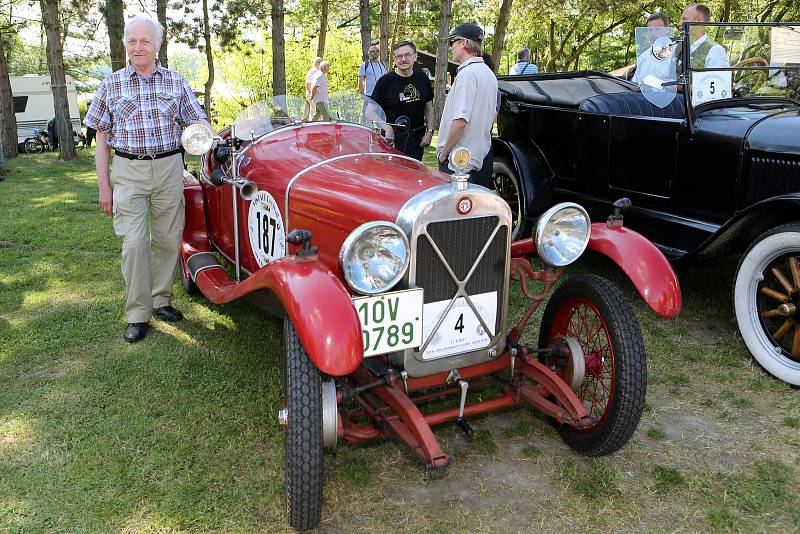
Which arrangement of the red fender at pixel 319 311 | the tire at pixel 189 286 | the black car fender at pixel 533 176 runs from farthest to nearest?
1. the black car fender at pixel 533 176
2. the tire at pixel 189 286
3. the red fender at pixel 319 311

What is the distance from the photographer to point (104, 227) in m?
6.93

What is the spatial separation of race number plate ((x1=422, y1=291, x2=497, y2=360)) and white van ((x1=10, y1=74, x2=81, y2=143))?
20.3m

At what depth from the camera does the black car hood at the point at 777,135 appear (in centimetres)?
378

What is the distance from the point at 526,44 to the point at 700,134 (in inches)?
1084

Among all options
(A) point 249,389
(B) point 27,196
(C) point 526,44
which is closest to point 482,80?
(A) point 249,389

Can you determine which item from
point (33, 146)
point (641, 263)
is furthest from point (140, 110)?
point (33, 146)

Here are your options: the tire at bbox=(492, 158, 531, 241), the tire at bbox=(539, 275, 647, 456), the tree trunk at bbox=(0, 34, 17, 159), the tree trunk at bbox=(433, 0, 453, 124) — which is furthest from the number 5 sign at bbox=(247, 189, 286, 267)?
the tree trunk at bbox=(0, 34, 17, 159)

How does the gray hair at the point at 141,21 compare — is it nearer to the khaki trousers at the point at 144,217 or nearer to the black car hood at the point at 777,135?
the khaki trousers at the point at 144,217

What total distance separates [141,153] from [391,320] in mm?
2319

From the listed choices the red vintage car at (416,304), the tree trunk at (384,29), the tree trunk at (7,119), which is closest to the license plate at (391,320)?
the red vintage car at (416,304)

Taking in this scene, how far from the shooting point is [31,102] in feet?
65.9

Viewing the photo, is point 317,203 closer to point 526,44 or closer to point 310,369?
point 310,369

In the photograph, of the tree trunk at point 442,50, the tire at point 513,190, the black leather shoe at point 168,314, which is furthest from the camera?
the tree trunk at point 442,50

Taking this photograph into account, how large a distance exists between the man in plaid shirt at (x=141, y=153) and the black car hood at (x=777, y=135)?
342 cm
